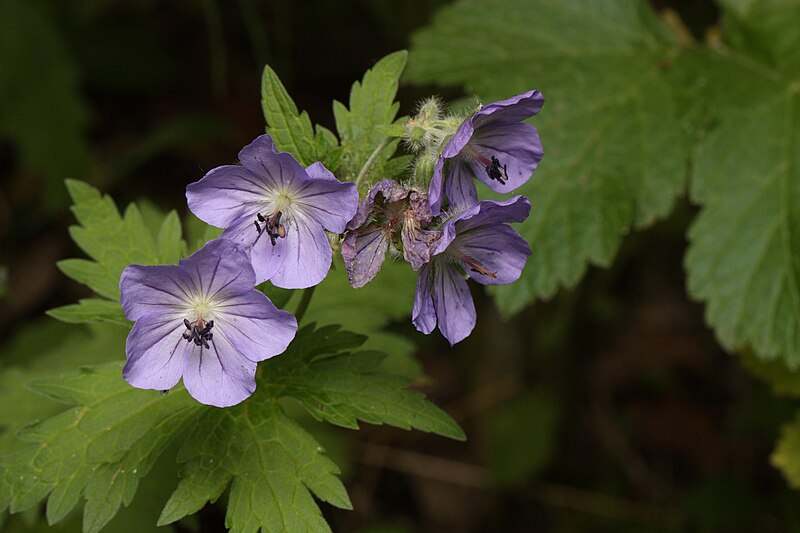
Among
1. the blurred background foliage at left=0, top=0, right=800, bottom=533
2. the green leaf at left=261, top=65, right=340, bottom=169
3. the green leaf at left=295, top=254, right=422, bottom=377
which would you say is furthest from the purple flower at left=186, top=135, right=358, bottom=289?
the blurred background foliage at left=0, top=0, right=800, bottom=533

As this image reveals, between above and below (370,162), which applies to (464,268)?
below

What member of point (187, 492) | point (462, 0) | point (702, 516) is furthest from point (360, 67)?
point (187, 492)

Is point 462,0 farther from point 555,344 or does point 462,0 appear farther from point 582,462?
point 582,462

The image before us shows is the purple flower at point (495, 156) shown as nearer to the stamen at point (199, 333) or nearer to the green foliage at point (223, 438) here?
the green foliage at point (223, 438)

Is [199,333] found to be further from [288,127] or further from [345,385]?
[288,127]

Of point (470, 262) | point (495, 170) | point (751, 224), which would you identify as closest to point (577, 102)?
point (751, 224)

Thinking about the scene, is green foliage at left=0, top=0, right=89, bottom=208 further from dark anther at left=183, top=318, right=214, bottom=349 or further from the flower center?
the flower center
